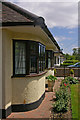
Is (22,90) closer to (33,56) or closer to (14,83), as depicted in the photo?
(14,83)

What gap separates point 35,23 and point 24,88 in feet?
9.03

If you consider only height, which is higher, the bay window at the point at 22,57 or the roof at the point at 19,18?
the roof at the point at 19,18

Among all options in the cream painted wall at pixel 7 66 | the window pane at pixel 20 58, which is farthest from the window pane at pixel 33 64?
the cream painted wall at pixel 7 66

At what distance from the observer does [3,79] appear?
5.48m

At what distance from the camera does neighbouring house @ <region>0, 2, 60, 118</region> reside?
5473 mm

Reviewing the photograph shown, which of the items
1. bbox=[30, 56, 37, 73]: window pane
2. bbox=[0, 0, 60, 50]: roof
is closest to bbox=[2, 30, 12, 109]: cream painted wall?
bbox=[0, 0, 60, 50]: roof

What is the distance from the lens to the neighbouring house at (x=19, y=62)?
18.0 ft

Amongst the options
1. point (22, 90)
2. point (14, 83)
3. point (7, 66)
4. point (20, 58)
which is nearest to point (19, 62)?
point (20, 58)

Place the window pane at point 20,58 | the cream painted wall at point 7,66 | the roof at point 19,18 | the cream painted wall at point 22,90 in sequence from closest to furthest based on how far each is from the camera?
the roof at point 19,18 < the cream painted wall at point 7,66 < the cream painted wall at point 22,90 < the window pane at point 20,58

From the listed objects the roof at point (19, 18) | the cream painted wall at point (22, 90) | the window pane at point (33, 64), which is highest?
the roof at point (19, 18)

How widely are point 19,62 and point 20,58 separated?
0.58ft

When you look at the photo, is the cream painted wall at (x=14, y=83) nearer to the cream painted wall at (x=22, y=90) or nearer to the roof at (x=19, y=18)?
the cream painted wall at (x=22, y=90)

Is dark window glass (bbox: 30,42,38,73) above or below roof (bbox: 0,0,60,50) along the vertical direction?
below

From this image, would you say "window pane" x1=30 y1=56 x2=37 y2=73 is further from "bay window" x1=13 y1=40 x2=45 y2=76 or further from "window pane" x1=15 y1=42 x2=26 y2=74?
"window pane" x1=15 y1=42 x2=26 y2=74
